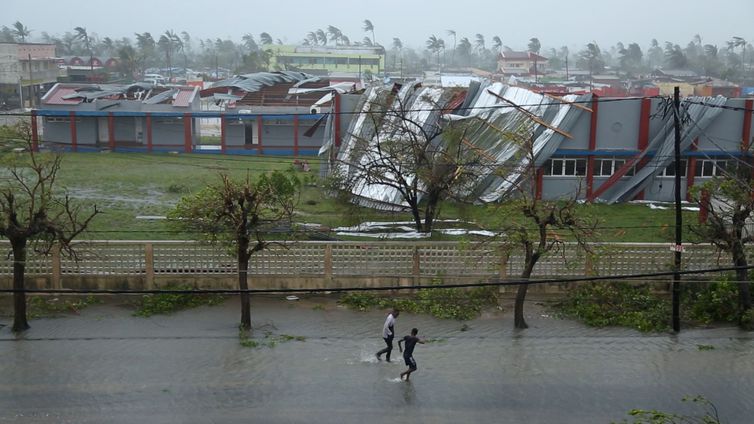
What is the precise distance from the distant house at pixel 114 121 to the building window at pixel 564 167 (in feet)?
64.6

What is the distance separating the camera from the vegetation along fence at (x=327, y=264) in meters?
15.9

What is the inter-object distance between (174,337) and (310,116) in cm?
2822

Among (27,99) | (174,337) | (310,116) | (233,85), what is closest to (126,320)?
(174,337)

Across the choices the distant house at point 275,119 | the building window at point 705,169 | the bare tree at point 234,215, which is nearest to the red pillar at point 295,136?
the distant house at point 275,119

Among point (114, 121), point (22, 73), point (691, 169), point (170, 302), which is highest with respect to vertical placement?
point (22, 73)

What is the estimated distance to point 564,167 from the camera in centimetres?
2681

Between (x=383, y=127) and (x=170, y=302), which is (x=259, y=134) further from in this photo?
(x=170, y=302)

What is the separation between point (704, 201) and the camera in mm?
15680

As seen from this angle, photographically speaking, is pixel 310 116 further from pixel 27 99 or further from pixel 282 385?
pixel 27 99

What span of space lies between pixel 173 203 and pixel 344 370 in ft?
49.0

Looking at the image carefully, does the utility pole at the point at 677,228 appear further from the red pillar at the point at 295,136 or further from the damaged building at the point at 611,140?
the red pillar at the point at 295,136

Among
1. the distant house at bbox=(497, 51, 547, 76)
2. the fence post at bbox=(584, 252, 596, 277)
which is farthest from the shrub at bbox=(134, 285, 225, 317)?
the distant house at bbox=(497, 51, 547, 76)

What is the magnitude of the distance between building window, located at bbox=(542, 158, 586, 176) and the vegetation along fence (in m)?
10.7

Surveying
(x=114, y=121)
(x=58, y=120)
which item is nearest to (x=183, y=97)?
(x=114, y=121)
